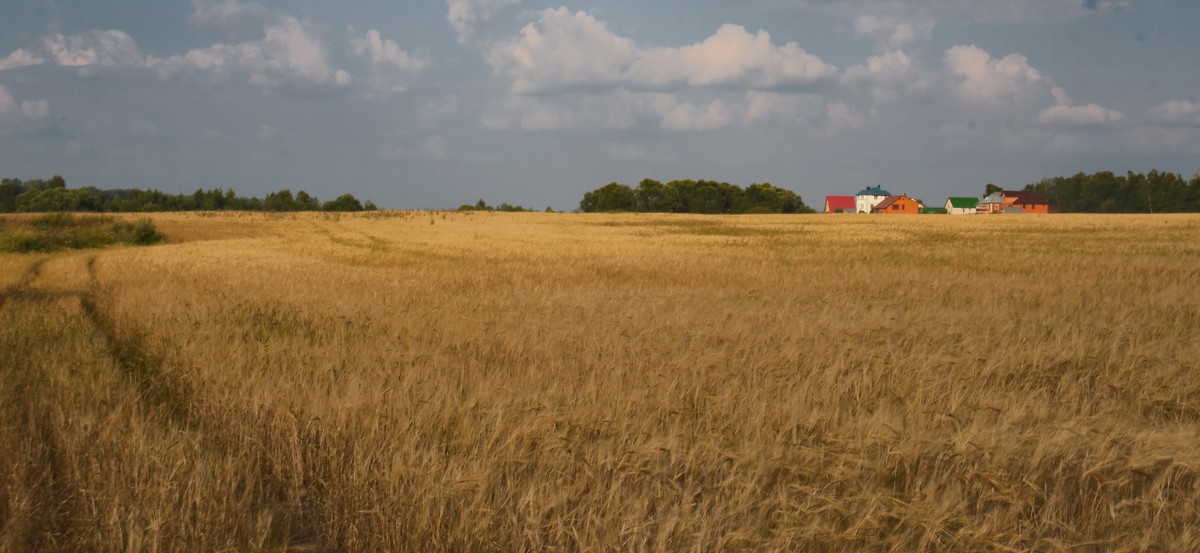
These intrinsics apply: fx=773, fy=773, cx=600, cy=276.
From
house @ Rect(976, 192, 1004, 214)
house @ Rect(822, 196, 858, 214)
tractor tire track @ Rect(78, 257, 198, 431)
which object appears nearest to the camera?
tractor tire track @ Rect(78, 257, 198, 431)

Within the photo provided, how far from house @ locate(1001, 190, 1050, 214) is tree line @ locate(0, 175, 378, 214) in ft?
322

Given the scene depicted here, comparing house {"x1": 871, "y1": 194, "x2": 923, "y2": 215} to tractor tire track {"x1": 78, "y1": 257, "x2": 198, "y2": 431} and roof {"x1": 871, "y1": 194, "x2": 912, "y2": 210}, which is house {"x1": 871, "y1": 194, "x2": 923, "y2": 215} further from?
tractor tire track {"x1": 78, "y1": 257, "x2": 198, "y2": 431}

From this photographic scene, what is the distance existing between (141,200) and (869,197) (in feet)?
372

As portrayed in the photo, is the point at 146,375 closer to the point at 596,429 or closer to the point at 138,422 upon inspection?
the point at 138,422

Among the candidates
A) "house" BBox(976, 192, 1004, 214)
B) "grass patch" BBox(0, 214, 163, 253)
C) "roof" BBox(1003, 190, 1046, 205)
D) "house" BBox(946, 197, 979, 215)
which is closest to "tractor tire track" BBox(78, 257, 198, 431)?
"grass patch" BBox(0, 214, 163, 253)

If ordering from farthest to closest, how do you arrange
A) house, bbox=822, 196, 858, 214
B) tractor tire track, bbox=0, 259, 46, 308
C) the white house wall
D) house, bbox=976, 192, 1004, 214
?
→ house, bbox=822, 196, 858, 214
the white house wall
house, bbox=976, 192, 1004, 214
tractor tire track, bbox=0, 259, 46, 308

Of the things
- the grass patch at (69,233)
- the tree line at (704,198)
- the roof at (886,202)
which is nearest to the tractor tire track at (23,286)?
the grass patch at (69,233)

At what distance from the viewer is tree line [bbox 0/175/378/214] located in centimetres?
6097

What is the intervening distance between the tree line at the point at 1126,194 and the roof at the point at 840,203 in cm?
3307

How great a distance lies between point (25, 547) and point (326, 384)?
1.93 meters

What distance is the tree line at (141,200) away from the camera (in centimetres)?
6097

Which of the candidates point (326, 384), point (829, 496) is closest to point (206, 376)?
point (326, 384)

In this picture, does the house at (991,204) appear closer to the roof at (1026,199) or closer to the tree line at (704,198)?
the roof at (1026,199)

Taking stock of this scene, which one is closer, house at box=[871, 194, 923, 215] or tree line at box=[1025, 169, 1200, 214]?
tree line at box=[1025, 169, 1200, 214]
